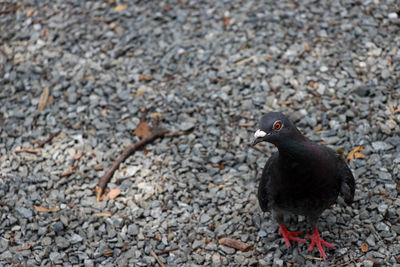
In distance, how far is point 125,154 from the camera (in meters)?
6.24

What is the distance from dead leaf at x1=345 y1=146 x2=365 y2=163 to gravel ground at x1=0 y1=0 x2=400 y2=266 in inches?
2.1

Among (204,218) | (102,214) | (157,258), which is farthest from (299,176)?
(102,214)

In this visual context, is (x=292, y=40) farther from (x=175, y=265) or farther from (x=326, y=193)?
(x=175, y=265)

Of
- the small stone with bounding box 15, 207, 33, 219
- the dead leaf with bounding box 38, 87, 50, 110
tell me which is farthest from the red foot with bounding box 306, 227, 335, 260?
the dead leaf with bounding box 38, 87, 50, 110

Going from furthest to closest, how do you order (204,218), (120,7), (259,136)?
(120,7) < (204,218) < (259,136)

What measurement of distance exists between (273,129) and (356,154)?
193cm

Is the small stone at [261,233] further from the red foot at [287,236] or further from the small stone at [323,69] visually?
the small stone at [323,69]

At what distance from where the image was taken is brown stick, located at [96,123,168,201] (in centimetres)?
597

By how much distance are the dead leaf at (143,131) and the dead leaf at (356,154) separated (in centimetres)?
246

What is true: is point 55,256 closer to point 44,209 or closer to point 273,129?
point 44,209

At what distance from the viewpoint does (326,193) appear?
479 cm

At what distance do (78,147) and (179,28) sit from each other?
101 inches

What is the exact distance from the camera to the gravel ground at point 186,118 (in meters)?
5.39

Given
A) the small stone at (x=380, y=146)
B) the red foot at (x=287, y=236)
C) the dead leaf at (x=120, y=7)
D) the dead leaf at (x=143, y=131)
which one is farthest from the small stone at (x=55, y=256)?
the dead leaf at (x=120, y=7)
